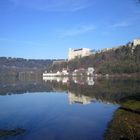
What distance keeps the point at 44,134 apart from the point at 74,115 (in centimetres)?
786

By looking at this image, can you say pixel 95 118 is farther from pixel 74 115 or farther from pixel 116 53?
pixel 116 53

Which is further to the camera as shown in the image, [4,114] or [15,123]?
[4,114]

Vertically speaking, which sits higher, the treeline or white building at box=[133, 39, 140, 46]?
white building at box=[133, 39, 140, 46]

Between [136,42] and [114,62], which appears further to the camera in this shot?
[136,42]

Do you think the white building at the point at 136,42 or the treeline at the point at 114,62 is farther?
the white building at the point at 136,42

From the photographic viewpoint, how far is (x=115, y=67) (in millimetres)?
115812

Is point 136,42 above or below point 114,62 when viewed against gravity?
above

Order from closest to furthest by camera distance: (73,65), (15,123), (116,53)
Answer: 1. (15,123)
2. (116,53)
3. (73,65)

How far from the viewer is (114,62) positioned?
413ft

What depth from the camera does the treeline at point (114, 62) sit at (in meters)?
110

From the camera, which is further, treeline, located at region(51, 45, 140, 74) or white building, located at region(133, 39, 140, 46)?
white building, located at region(133, 39, 140, 46)

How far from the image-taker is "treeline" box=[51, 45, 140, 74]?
10981 cm

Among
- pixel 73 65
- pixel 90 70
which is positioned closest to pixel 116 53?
pixel 90 70

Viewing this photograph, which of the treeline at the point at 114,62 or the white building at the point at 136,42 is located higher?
the white building at the point at 136,42
